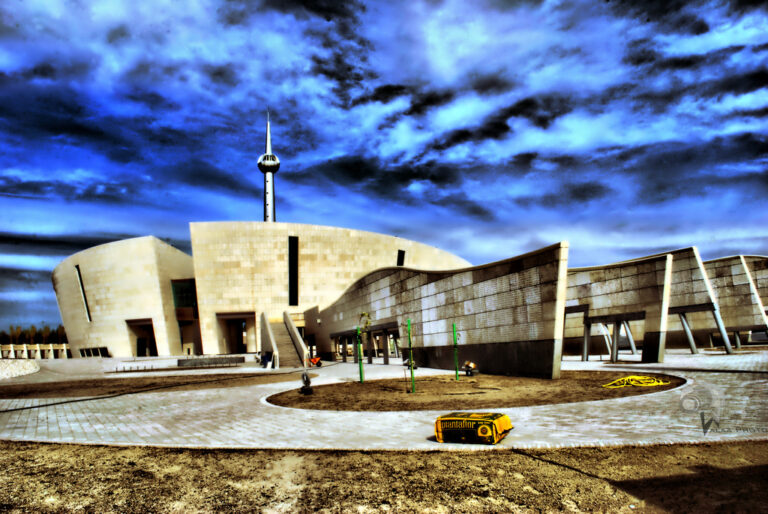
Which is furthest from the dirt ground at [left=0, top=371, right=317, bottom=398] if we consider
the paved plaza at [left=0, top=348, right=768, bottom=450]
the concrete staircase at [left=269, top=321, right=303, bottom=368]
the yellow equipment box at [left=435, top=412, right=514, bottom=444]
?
the yellow equipment box at [left=435, top=412, right=514, bottom=444]

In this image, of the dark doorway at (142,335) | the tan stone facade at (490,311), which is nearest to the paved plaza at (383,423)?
the tan stone facade at (490,311)

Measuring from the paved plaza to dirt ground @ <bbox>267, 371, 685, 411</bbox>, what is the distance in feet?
2.62

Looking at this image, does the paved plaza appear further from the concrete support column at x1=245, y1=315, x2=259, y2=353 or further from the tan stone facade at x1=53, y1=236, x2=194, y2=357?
the tan stone facade at x1=53, y1=236, x2=194, y2=357

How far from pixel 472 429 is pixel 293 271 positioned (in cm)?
4990

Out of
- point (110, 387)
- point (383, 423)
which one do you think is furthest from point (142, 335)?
point (383, 423)

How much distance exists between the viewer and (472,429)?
23.3 ft

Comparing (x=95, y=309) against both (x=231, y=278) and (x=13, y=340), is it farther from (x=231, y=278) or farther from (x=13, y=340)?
(x=13, y=340)

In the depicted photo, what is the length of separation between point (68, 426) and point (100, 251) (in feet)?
180

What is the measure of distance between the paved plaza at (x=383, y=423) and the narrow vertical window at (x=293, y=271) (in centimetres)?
4139

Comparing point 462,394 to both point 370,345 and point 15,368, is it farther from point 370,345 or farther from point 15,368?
point 15,368

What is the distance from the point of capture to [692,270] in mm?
25406

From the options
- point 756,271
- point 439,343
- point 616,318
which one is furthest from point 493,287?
point 756,271

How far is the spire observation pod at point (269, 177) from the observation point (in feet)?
254

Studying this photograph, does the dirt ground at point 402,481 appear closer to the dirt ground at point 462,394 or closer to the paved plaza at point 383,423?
the paved plaza at point 383,423
